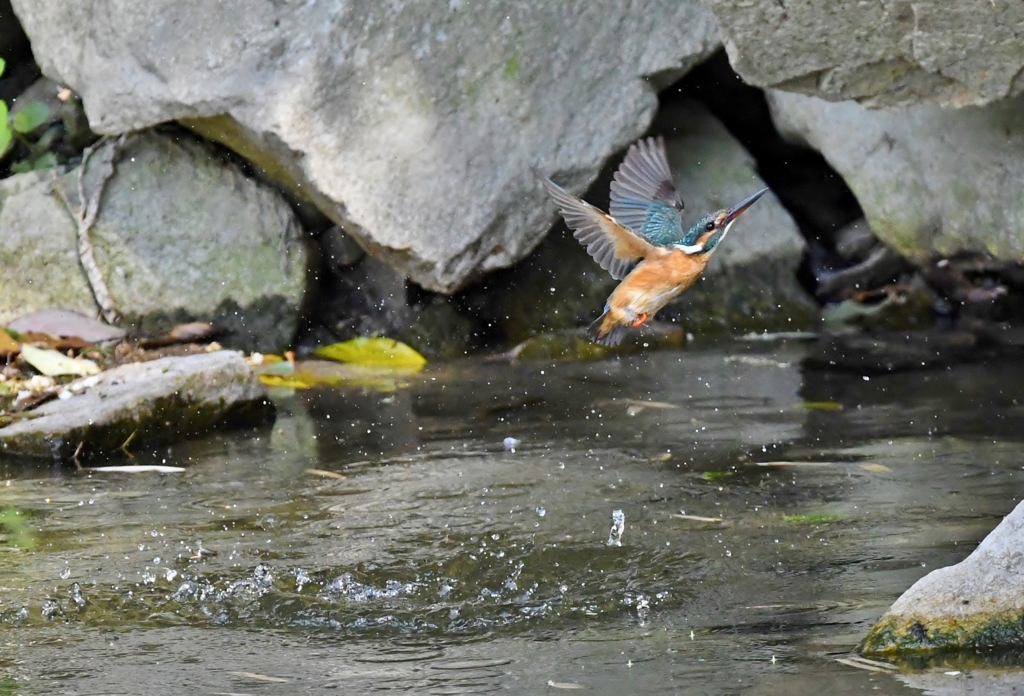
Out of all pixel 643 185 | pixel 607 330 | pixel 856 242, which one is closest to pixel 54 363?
pixel 607 330

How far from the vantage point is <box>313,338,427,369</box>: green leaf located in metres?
7.09

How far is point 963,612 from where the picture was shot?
9.80 ft

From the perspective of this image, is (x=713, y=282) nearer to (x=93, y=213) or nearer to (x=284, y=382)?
(x=284, y=382)

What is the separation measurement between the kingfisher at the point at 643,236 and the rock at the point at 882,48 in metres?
1.25

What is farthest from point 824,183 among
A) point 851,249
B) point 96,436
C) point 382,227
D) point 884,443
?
point 96,436

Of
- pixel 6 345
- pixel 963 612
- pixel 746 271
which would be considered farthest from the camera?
pixel 746 271

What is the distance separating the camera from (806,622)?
3273 millimetres

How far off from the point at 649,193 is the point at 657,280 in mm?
382

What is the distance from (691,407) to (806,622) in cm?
262

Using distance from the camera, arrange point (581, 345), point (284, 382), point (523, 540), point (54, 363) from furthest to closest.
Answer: point (581, 345), point (284, 382), point (54, 363), point (523, 540)

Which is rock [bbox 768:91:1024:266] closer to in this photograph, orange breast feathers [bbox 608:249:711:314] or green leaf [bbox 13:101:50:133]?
orange breast feathers [bbox 608:249:711:314]

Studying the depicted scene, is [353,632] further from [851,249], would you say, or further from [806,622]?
[851,249]

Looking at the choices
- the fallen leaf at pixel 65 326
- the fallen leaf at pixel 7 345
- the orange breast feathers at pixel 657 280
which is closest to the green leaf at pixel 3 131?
the fallen leaf at pixel 65 326

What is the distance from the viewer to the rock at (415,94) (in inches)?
269
